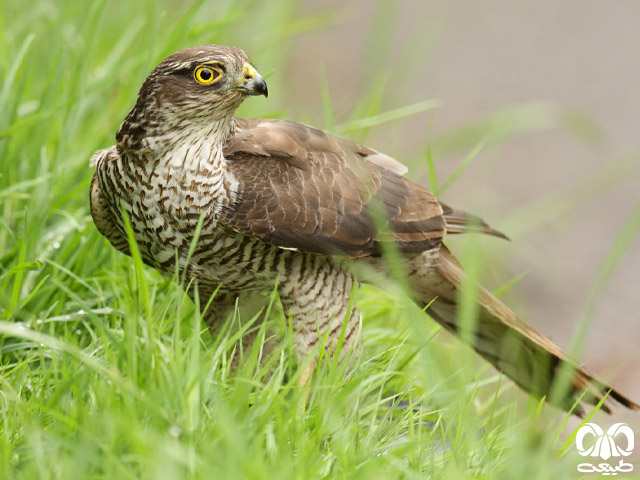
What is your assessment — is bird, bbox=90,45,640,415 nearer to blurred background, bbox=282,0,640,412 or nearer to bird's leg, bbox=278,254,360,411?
bird's leg, bbox=278,254,360,411

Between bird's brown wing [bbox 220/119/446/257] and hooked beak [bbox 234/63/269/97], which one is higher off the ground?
hooked beak [bbox 234/63/269/97]

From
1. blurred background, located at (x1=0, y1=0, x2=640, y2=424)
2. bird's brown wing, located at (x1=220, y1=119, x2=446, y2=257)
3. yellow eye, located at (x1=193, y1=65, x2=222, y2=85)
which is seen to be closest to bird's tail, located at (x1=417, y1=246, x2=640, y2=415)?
blurred background, located at (x1=0, y1=0, x2=640, y2=424)

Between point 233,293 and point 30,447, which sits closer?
point 30,447

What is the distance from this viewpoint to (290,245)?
141 inches

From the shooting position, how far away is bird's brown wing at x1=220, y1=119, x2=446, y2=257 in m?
3.57

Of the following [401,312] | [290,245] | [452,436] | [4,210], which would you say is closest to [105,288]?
[4,210]

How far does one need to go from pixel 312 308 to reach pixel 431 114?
138 cm

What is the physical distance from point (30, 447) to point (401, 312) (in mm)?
2280

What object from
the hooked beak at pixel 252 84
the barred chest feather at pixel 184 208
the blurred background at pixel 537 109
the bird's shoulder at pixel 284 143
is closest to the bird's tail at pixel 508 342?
the blurred background at pixel 537 109

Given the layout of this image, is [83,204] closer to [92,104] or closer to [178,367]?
[92,104]

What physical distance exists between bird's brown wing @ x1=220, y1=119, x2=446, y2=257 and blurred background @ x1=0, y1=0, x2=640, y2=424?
0.29 meters

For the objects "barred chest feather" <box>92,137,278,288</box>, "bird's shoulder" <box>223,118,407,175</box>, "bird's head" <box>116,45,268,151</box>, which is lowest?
"barred chest feather" <box>92,137,278,288</box>

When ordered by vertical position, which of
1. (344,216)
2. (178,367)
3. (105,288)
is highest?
(344,216)

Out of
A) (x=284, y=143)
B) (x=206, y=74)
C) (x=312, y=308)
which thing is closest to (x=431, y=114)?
(x=284, y=143)
